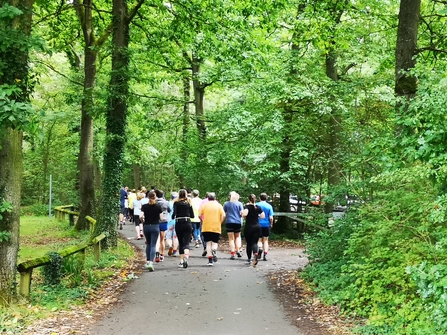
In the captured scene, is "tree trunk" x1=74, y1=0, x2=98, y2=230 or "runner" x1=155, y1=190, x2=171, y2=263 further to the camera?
"tree trunk" x1=74, y1=0, x2=98, y2=230

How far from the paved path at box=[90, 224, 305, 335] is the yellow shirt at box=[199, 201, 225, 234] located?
100cm

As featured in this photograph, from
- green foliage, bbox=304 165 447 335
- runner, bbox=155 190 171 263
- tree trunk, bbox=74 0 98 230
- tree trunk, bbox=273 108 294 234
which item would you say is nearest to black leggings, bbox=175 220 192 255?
runner, bbox=155 190 171 263

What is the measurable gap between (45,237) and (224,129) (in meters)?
8.34

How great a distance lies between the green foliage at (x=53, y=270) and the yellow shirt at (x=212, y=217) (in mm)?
4497

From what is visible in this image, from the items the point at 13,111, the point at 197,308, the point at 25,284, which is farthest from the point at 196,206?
the point at 13,111

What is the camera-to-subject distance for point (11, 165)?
24.5ft

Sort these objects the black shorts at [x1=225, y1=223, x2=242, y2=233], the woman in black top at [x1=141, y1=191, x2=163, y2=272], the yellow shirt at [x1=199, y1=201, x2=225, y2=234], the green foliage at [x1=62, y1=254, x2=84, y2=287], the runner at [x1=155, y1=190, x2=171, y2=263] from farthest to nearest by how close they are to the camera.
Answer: the black shorts at [x1=225, y1=223, x2=242, y2=233] → the runner at [x1=155, y1=190, x2=171, y2=263] → the yellow shirt at [x1=199, y1=201, x2=225, y2=234] → the woman in black top at [x1=141, y1=191, x2=163, y2=272] → the green foliage at [x1=62, y1=254, x2=84, y2=287]

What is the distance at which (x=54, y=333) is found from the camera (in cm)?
662

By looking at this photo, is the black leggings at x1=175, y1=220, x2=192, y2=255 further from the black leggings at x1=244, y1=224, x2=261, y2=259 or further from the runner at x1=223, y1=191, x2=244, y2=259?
the runner at x1=223, y1=191, x2=244, y2=259

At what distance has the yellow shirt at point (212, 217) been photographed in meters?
12.6

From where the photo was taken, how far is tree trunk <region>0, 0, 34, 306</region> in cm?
715

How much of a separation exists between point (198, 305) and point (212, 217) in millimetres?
4502

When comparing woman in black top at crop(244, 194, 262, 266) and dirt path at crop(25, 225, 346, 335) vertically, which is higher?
woman in black top at crop(244, 194, 262, 266)

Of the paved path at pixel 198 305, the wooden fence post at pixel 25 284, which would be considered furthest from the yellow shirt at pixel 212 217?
the wooden fence post at pixel 25 284
